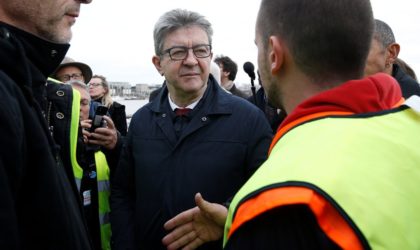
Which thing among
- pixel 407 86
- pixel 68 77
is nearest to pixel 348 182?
pixel 407 86

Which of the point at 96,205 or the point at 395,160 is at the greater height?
the point at 395,160

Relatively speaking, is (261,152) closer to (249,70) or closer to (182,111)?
(182,111)

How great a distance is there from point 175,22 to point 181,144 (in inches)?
31.5

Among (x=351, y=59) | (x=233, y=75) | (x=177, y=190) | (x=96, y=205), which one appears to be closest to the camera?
(x=351, y=59)

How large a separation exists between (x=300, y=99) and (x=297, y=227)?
1.76 ft

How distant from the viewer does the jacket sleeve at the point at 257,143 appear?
7.30ft

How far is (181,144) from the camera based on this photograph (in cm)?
227

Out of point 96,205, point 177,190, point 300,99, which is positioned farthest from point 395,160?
point 96,205

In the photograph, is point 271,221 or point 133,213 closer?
point 271,221

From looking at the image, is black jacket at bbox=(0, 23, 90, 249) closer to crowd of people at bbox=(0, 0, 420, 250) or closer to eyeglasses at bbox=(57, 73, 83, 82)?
crowd of people at bbox=(0, 0, 420, 250)

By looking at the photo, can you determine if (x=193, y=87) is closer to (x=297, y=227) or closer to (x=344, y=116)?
(x=344, y=116)

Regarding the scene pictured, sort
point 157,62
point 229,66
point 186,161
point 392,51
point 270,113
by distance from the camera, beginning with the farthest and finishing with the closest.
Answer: point 229,66, point 270,113, point 392,51, point 157,62, point 186,161

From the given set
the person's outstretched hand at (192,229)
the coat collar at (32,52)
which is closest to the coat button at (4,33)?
the coat collar at (32,52)

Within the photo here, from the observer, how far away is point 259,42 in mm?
1446
